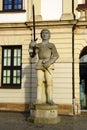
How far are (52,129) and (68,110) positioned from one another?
5166mm

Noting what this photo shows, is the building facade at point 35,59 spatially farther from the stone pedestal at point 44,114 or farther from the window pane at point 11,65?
the stone pedestal at point 44,114

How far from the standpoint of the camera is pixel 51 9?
54.9 ft

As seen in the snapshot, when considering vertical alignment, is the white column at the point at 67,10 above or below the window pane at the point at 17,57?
above

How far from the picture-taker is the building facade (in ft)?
52.8

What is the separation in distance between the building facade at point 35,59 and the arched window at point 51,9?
23cm

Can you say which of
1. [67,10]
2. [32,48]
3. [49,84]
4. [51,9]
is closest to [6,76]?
[51,9]

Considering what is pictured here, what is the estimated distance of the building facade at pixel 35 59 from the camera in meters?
16.1

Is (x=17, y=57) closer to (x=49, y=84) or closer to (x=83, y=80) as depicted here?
(x=83, y=80)

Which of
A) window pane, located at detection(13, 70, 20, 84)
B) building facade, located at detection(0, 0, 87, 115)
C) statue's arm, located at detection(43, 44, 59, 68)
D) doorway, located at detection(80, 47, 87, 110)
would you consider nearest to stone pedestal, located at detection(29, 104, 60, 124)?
statue's arm, located at detection(43, 44, 59, 68)

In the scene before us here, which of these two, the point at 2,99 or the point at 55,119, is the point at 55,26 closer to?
the point at 2,99

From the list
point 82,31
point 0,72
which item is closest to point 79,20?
point 82,31

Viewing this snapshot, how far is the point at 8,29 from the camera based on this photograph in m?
16.9

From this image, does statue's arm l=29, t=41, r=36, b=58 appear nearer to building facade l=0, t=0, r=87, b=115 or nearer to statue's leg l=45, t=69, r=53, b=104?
statue's leg l=45, t=69, r=53, b=104


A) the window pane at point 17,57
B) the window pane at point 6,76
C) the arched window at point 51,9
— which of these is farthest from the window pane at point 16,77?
the arched window at point 51,9
